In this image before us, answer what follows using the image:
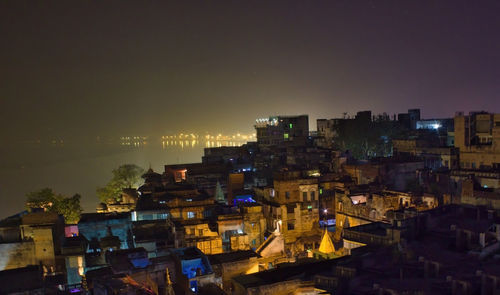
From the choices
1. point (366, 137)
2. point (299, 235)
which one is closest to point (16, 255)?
point (299, 235)

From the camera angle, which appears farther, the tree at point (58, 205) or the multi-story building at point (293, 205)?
the tree at point (58, 205)

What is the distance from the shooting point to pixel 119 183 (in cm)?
4781

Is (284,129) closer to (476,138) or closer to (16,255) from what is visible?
(476,138)

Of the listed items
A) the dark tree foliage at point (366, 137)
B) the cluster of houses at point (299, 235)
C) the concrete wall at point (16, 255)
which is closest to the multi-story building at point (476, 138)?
the cluster of houses at point (299, 235)

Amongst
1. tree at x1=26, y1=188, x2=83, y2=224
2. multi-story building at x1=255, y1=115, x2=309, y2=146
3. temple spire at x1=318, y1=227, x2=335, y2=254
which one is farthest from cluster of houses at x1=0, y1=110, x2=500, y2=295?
multi-story building at x1=255, y1=115, x2=309, y2=146

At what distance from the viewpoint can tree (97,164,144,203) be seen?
45.2 metres

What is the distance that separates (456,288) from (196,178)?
3292 cm

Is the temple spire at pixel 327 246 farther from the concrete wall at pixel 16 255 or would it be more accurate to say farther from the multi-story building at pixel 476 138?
the multi-story building at pixel 476 138

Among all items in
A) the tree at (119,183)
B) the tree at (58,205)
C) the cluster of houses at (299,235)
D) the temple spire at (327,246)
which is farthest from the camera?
the tree at (119,183)

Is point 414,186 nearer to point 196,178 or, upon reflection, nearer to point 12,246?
point 196,178

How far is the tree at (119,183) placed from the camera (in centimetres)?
4519

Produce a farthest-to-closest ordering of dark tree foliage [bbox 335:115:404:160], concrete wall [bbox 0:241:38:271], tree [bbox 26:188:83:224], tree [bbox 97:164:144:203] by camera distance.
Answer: dark tree foliage [bbox 335:115:404:160] → tree [bbox 97:164:144:203] → tree [bbox 26:188:83:224] → concrete wall [bbox 0:241:38:271]

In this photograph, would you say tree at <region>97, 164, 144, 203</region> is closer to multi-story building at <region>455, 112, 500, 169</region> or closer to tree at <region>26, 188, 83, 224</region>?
tree at <region>26, 188, 83, 224</region>

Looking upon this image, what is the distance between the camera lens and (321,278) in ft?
44.2
